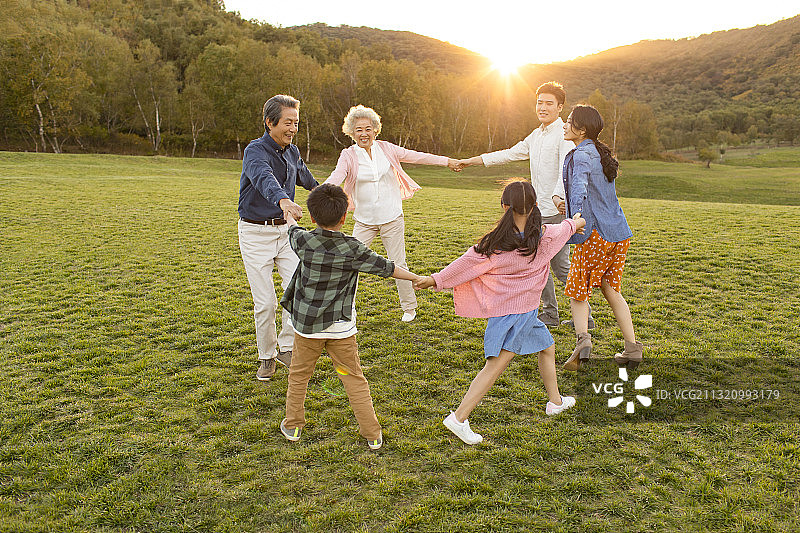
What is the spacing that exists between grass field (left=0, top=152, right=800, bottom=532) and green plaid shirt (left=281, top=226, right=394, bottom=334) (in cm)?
104

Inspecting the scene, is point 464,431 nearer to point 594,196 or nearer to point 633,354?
point 633,354

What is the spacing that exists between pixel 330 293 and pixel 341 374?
0.65 metres

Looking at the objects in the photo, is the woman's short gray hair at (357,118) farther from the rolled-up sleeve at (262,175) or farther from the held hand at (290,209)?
the held hand at (290,209)

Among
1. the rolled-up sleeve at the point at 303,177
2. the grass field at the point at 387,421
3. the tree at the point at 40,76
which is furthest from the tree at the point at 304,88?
the rolled-up sleeve at the point at 303,177

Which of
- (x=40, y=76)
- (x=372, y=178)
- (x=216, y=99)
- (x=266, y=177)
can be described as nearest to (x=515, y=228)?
(x=266, y=177)

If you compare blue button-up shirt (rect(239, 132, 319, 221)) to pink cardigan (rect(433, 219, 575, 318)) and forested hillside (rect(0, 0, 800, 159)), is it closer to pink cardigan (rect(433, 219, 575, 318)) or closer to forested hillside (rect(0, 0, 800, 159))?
pink cardigan (rect(433, 219, 575, 318))

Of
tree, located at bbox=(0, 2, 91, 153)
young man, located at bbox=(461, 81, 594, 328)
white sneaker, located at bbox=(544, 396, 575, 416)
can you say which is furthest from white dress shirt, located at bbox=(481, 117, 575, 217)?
tree, located at bbox=(0, 2, 91, 153)

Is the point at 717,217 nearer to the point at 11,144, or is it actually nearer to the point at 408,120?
the point at 408,120

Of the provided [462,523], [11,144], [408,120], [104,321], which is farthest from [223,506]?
[11,144]

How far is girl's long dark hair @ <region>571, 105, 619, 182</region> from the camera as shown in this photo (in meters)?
4.99

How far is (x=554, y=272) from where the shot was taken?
6.53m

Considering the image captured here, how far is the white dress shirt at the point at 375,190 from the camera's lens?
611 centimetres

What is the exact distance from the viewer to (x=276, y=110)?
4824 millimetres

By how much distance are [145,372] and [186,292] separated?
326 cm
